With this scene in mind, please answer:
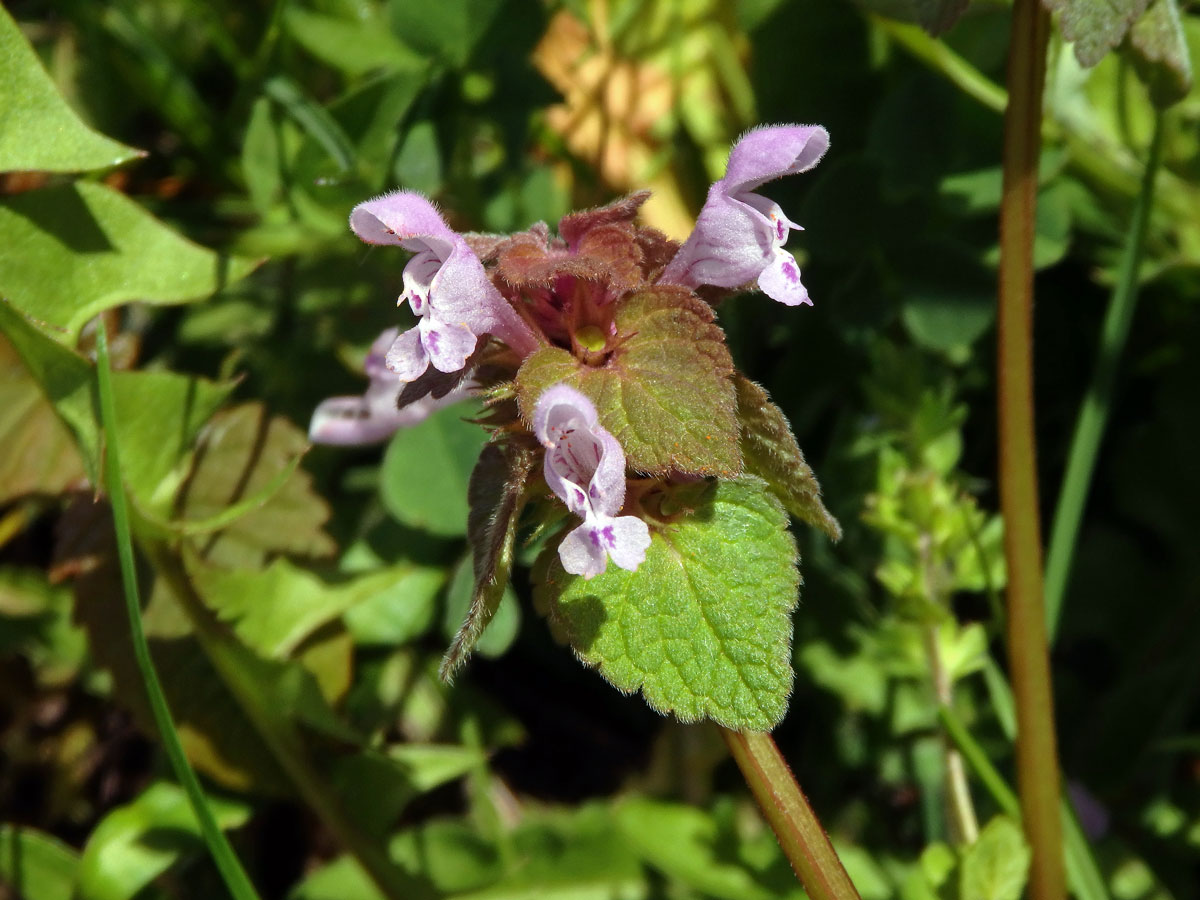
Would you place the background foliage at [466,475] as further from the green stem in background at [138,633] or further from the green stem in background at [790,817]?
the green stem in background at [790,817]

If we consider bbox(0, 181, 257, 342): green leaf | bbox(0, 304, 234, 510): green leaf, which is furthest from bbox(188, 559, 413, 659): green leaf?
bbox(0, 181, 257, 342): green leaf

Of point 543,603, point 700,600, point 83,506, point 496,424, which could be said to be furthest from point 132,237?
point 700,600

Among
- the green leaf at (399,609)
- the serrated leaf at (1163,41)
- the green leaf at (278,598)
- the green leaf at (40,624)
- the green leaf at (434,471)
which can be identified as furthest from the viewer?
the green leaf at (40,624)

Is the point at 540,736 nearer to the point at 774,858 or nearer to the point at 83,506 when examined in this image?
the point at 774,858

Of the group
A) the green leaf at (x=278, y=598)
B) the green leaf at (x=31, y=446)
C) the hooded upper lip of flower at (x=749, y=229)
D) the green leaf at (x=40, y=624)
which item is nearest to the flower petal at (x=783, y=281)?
the hooded upper lip of flower at (x=749, y=229)

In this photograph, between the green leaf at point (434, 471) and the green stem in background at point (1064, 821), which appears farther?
the green leaf at point (434, 471)
